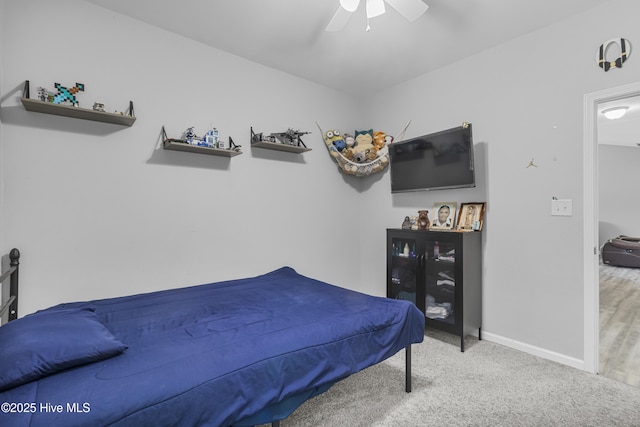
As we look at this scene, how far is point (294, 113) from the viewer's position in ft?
11.5

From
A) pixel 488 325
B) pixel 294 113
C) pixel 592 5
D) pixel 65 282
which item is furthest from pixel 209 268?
pixel 592 5

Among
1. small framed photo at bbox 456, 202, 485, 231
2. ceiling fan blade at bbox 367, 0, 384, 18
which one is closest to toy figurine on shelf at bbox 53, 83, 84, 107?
ceiling fan blade at bbox 367, 0, 384, 18

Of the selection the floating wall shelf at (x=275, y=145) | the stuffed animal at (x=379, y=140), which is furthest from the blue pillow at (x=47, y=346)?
the stuffed animal at (x=379, y=140)

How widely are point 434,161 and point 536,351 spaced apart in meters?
1.85

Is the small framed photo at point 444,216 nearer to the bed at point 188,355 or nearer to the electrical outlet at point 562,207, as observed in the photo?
the electrical outlet at point 562,207

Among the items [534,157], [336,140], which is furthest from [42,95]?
[534,157]

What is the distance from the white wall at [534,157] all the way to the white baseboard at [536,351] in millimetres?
11

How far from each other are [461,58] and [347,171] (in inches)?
63.2

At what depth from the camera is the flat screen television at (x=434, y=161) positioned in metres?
2.86

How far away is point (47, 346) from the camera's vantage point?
45.3 inches

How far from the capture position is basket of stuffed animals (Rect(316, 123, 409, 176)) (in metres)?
3.68

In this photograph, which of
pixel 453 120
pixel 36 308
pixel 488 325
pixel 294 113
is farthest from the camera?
pixel 294 113

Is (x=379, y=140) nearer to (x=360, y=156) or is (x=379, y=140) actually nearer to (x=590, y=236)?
(x=360, y=156)

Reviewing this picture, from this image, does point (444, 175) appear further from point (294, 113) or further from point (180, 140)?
point (180, 140)
